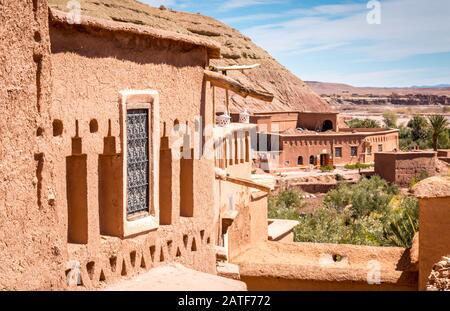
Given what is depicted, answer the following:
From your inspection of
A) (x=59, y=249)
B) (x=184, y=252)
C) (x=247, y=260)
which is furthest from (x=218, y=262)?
(x=59, y=249)

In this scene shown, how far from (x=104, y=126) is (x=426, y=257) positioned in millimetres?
5853

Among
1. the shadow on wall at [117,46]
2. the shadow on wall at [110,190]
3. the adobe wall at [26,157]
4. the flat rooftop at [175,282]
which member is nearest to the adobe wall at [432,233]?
the shadow on wall at [117,46]

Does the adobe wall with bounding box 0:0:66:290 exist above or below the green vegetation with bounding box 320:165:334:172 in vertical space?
above

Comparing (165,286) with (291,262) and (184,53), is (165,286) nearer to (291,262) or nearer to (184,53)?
(184,53)

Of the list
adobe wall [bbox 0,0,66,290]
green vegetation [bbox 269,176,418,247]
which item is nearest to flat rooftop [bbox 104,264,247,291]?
adobe wall [bbox 0,0,66,290]

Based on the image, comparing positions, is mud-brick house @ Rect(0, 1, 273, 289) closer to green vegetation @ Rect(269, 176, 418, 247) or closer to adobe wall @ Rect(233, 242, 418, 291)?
adobe wall @ Rect(233, 242, 418, 291)

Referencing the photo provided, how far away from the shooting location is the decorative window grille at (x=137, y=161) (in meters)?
7.85

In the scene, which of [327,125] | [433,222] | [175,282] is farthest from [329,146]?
[175,282]

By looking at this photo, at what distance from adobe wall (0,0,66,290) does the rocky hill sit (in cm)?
5298

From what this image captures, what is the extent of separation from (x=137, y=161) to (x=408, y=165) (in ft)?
111

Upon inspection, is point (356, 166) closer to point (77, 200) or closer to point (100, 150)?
point (100, 150)

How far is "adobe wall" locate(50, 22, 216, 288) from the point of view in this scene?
21.9ft

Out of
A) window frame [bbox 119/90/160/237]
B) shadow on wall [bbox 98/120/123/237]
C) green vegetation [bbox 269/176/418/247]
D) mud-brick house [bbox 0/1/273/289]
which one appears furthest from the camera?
green vegetation [bbox 269/176/418/247]

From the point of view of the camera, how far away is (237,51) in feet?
261
